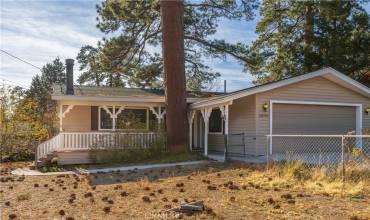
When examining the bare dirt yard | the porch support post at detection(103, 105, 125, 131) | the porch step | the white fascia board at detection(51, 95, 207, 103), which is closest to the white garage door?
the white fascia board at detection(51, 95, 207, 103)

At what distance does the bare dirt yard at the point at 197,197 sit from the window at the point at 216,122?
26.7ft

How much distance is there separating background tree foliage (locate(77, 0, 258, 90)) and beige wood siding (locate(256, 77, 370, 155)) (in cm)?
859

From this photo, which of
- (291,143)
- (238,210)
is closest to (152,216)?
(238,210)

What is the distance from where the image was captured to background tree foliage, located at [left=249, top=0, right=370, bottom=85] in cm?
2453

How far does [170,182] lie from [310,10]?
20.4 m

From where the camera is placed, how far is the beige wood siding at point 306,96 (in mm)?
15133

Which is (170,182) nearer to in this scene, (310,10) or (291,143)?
(291,143)

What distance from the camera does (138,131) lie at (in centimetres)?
1705

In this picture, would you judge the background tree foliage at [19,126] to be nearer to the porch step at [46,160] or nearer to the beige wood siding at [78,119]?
the porch step at [46,160]

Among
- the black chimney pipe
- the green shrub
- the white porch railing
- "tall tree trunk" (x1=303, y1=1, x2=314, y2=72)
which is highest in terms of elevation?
"tall tree trunk" (x1=303, y1=1, x2=314, y2=72)

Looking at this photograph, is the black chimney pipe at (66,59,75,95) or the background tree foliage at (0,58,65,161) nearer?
the black chimney pipe at (66,59,75,95)

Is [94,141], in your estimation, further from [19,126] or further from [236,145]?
[236,145]

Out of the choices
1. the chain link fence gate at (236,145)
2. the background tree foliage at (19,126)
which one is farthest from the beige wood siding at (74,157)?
the chain link fence gate at (236,145)

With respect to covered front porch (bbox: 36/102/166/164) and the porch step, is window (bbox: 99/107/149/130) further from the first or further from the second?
the porch step
